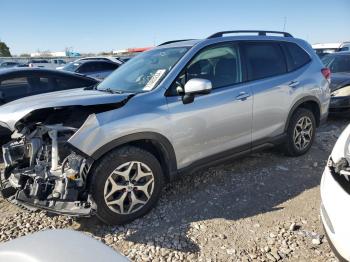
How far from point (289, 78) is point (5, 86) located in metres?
4.57

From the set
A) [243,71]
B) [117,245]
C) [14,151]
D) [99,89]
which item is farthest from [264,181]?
[14,151]

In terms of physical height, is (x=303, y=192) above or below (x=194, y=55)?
below

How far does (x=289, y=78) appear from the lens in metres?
4.57

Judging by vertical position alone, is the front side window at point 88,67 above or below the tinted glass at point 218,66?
below

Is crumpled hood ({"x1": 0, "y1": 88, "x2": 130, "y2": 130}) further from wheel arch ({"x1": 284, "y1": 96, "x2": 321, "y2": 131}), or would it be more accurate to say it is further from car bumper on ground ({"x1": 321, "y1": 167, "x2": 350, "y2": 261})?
wheel arch ({"x1": 284, "y1": 96, "x2": 321, "y2": 131})

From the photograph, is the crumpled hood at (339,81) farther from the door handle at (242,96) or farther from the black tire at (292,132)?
the door handle at (242,96)

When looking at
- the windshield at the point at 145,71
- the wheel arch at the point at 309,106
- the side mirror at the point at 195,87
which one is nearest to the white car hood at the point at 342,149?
the side mirror at the point at 195,87

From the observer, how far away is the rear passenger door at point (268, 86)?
4.21m

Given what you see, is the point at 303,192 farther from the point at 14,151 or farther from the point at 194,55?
the point at 14,151

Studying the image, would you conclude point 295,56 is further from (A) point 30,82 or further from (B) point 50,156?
(A) point 30,82

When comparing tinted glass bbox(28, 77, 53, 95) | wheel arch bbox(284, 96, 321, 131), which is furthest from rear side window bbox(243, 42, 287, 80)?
tinted glass bbox(28, 77, 53, 95)

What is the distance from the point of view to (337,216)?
2.16 metres

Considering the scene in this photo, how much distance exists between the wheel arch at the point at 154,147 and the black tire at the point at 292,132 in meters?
2.05

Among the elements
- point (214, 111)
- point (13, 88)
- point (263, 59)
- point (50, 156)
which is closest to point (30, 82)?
point (13, 88)
